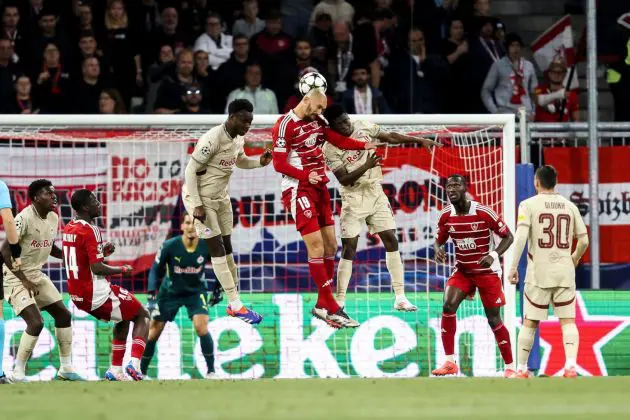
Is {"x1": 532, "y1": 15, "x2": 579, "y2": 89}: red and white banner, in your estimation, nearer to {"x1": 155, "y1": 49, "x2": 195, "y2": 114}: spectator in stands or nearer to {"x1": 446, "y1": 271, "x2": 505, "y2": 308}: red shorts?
{"x1": 155, "y1": 49, "x2": 195, "y2": 114}: spectator in stands

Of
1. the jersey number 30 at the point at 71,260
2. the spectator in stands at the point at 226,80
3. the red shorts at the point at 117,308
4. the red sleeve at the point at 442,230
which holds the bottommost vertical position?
the red shorts at the point at 117,308

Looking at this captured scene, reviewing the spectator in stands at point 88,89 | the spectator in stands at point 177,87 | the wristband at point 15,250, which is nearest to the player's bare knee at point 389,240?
the wristband at point 15,250

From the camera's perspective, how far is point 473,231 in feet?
45.2

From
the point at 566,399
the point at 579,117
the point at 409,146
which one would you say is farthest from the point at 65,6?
the point at 566,399

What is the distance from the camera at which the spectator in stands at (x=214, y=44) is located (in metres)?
19.2

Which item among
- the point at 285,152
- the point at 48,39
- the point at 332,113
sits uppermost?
the point at 48,39

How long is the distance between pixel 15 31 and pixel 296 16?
376 centimetres

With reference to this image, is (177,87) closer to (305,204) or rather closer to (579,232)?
(305,204)

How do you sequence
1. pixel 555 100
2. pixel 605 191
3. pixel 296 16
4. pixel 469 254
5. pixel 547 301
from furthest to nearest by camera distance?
pixel 296 16, pixel 555 100, pixel 605 191, pixel 547 301, pixel 469 254

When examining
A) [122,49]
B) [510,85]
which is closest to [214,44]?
[122,49]

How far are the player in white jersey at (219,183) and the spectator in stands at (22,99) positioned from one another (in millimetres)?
5173

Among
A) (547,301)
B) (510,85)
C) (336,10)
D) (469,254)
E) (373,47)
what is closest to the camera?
(469,254)

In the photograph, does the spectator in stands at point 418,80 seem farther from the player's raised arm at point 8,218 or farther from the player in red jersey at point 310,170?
the player's raised arm at point 8,218

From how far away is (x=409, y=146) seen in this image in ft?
54.8
